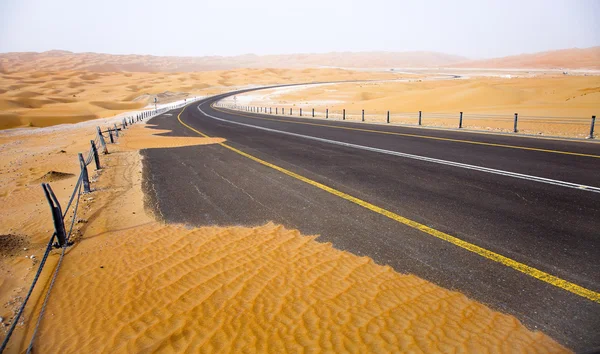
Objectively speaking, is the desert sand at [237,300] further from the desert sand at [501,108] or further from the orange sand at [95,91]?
the orange sand at [95,91]

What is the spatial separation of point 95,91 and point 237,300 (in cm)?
11570

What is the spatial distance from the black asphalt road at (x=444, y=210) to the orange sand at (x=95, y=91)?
47.8 meters

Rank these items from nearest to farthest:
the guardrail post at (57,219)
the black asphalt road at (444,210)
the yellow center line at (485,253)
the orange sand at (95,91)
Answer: the yellow center line at (485,253) → the black asphalt road at (444,210) → the guardrail post at (57,219) → the orange sand at (95,91)

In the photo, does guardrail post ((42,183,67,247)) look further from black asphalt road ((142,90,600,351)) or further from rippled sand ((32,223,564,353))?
black asphalt road ((142,90,600,351))

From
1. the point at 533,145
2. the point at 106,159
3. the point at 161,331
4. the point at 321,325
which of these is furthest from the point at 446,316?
the point at 106,159

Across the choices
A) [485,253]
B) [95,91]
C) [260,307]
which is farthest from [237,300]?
[95,91]

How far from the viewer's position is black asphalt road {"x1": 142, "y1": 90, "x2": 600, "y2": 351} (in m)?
3.77

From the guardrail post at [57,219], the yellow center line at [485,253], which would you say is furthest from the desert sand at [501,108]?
the guardrail post at [57,219]

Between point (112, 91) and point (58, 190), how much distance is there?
104m

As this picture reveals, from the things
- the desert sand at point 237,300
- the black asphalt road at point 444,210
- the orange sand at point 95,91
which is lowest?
the desert sand at point 237,300

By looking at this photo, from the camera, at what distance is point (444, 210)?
6.08 m

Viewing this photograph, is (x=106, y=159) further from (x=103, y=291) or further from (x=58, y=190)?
(x=103, y=291)

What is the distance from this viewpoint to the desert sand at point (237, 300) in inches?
126

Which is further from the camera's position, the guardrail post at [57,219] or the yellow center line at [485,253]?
the guardrail post at [57,219]
